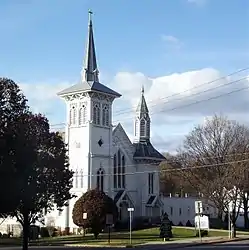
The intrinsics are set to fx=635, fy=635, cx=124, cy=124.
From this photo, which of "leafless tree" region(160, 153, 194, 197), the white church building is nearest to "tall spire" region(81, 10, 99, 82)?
the white church building

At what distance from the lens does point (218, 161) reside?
2662 inches

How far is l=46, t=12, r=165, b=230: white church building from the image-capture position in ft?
Answer: 244

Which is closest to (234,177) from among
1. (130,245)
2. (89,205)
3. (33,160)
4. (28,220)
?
(89,205)

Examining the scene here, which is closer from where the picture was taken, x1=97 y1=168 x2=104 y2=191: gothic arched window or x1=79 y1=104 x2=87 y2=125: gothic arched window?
x1=97 y1=168 x2=104 y2=191: gothic arched window

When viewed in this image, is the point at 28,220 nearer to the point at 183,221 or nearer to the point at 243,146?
the point at 243,146

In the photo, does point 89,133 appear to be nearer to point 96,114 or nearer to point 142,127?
point 96,114

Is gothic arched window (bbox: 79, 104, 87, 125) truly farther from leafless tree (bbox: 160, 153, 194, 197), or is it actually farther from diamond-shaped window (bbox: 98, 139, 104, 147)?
leafless tree (bbox: 160, 153, 194, 197)

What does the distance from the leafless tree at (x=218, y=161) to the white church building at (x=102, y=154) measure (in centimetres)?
1041

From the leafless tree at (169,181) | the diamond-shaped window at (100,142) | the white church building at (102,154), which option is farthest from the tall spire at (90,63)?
the leafless tree at (169,181)

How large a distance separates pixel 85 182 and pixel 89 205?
1024 centimetres

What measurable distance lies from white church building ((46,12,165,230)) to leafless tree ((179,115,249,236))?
410 inches

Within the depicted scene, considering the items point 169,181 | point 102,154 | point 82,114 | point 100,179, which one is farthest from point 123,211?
point 169,181

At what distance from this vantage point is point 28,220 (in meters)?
37.7

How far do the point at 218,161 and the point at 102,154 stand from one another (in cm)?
1484
